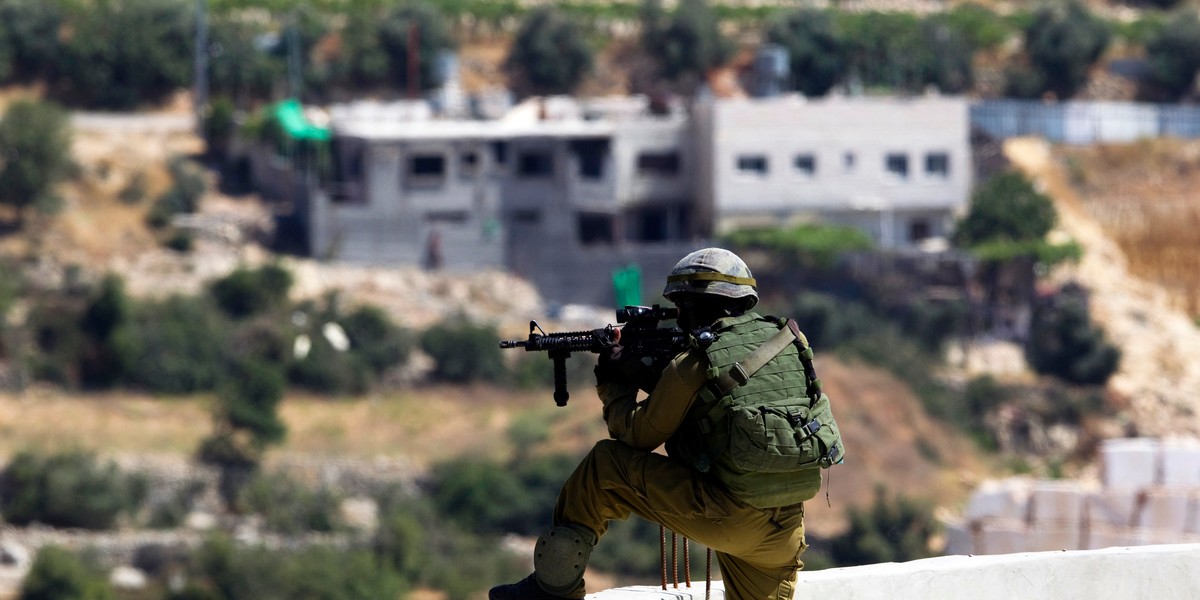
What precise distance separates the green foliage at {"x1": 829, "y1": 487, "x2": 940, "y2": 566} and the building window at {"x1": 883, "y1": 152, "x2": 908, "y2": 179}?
1291 centimetres

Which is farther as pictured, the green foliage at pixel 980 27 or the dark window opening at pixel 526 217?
the green foliage at pixel 980 27

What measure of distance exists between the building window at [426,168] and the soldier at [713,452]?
4082cm

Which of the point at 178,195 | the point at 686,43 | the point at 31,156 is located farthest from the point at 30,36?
the point at 686,43

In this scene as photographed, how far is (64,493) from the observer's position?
3684cm

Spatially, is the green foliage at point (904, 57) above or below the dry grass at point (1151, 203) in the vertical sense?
above

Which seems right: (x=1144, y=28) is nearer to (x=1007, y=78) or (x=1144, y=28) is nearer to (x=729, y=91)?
(x=1007, y=78)

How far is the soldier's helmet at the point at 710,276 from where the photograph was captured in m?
7.03

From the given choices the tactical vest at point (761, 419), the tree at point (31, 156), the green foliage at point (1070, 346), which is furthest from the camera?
the tree at point (31, 156)

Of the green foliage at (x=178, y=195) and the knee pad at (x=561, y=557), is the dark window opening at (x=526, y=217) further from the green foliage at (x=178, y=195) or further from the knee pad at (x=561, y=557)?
the knee pad at (x=561, y=557)

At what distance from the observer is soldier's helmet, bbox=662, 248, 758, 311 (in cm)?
703

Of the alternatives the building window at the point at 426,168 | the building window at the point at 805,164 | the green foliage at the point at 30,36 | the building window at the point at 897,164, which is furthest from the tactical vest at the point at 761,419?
the green foliage at the point at 30,36

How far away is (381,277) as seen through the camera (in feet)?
156

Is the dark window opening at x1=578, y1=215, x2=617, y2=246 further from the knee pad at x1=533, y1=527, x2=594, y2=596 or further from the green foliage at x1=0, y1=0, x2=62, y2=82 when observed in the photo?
the knee pad at x1=533, y1=527, x2=594, y2=596

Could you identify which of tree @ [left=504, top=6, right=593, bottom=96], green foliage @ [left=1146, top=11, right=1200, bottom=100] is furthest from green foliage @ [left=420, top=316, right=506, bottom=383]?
green foliage @ [left=1146, top=11, right=1200, bottom=100]
